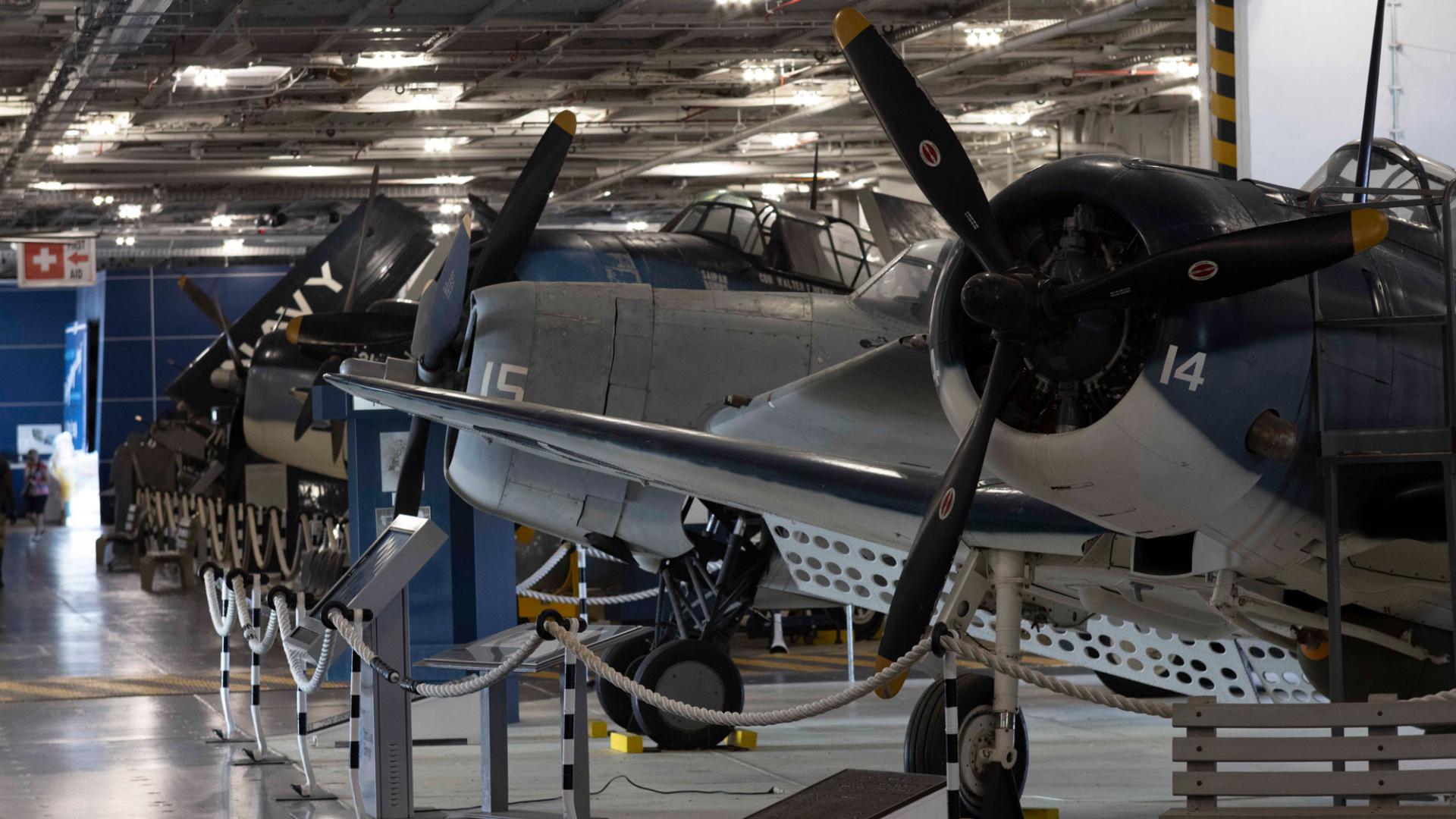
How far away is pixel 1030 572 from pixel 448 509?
16.4 ft

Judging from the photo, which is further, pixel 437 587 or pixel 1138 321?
pixel 437 587

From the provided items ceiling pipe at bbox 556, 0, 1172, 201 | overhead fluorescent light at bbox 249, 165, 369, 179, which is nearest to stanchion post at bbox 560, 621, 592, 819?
ceiling pipe at bbox 556, 0, 1172, 201

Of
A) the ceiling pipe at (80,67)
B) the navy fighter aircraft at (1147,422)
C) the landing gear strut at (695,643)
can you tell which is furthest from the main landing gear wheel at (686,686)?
the ceiling pipe at (80,67)

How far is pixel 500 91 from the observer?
17750mm

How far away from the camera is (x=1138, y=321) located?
4.55 metres

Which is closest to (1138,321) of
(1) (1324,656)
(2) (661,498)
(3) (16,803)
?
(1) (1324,656)

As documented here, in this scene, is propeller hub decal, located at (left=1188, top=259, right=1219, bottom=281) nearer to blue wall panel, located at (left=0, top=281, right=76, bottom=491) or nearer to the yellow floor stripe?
the yellow floor stripe

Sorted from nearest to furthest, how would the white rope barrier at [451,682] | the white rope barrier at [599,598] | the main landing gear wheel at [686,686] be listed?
the white rope barrier at [451,682] < the main landing gear wheel at [686,686] < the white rope barrier at [599,598]

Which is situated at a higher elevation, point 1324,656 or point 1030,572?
point 1030,572

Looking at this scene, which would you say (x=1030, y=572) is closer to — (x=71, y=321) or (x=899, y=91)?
(x=899, y=91)

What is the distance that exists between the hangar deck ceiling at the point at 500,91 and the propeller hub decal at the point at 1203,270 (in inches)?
369

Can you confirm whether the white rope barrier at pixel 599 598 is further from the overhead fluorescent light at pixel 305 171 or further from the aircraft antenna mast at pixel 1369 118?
the overhead fluorescent light at pixel 305 171

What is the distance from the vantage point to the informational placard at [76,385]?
1396 inches

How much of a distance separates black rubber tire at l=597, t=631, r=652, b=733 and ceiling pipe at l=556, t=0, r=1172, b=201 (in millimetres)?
7158
